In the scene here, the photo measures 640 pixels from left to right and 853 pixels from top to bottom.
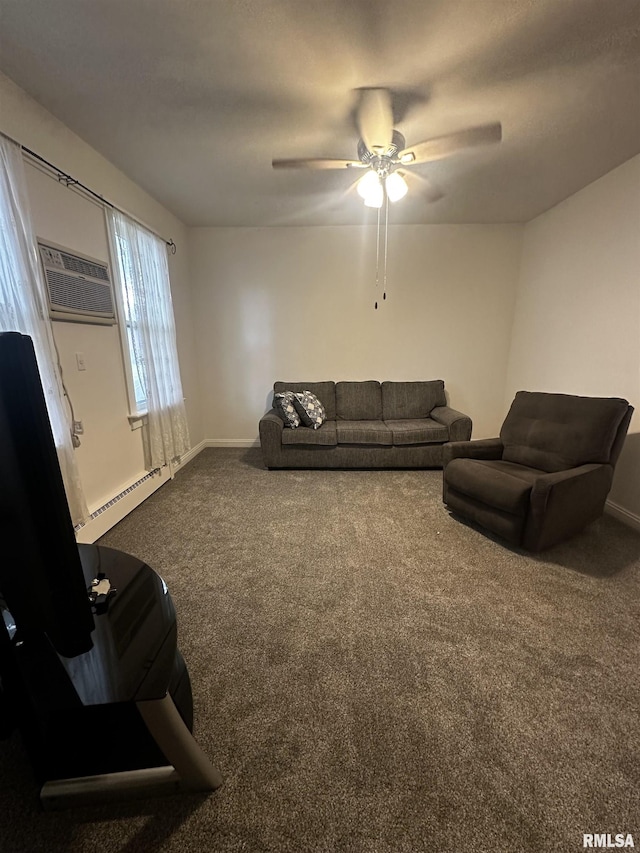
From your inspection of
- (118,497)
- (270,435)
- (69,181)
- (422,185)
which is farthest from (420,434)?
(69,181)

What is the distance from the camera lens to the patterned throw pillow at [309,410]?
3729mm

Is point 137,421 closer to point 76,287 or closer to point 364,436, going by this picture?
point 76,287

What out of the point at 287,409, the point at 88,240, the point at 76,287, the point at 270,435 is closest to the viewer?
the point at 76,287

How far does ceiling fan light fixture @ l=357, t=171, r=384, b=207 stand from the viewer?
84.6 inches

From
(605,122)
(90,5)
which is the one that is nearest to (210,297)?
(90,5)

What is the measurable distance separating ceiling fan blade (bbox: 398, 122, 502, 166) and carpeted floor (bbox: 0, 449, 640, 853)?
7.79 ft

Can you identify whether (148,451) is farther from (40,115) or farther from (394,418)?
(394,418)

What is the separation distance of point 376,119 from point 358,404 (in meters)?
2.71

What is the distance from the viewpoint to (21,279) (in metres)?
1.80

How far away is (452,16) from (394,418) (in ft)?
10.4

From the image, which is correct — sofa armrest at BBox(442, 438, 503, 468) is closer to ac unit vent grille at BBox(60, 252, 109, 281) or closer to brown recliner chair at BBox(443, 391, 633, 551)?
brown recliner chair at BBox(443, 391, 633, 551)

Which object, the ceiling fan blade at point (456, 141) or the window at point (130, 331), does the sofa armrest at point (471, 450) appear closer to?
the ceiling fan blade at point (456, 141)

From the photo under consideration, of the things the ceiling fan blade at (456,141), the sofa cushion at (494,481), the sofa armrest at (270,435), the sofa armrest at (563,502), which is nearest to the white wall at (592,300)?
the sofa armrest at (563,502)

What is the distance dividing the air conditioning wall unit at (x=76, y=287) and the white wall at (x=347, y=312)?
175 cm
